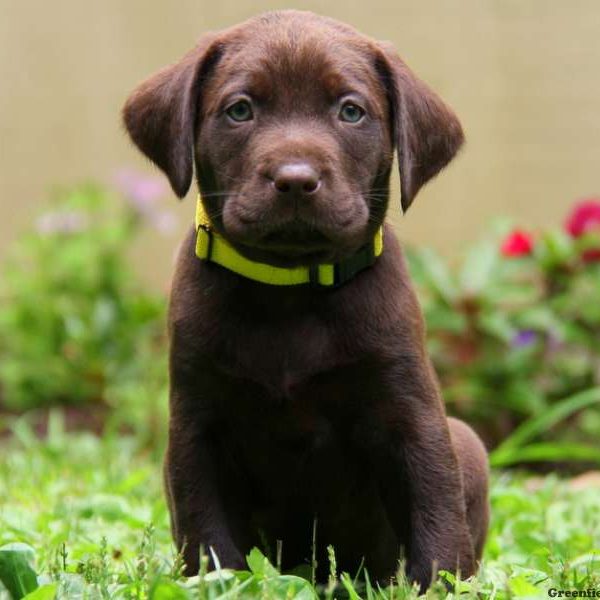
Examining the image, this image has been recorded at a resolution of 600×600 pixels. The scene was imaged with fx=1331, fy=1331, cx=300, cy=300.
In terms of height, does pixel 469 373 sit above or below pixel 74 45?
below

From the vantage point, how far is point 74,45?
29.7ft

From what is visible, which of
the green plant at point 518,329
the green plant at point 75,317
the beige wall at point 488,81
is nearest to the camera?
the green plant at point 518,329

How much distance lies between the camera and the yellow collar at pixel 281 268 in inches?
131

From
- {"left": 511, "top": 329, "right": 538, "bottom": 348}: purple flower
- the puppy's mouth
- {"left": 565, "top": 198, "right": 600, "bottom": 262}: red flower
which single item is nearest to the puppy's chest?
the puppy's mouth

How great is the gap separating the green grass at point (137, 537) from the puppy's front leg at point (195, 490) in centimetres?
9

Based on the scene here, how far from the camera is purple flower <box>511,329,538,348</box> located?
6.86 metres

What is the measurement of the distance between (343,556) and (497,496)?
1410mm

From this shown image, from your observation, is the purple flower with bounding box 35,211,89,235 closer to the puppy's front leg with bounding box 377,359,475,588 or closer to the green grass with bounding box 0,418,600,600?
the green grass with bounding box 0,418,600,600

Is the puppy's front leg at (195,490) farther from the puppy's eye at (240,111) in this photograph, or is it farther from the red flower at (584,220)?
the red flower at (584,220)

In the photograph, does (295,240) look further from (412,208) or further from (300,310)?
(412,208)

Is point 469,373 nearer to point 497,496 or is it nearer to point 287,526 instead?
point 497,496

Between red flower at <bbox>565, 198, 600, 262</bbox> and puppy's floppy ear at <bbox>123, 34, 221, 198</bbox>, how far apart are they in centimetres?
378

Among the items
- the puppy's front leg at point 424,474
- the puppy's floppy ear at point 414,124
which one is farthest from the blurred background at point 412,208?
the puppy's front leg at point 424,474

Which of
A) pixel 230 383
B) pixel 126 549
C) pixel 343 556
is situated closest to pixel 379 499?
pixel 343 556
